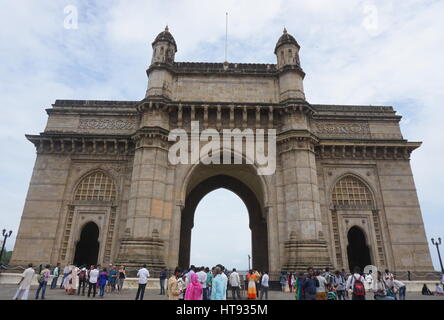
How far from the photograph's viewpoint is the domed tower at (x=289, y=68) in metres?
19.7

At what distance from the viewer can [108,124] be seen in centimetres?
2080

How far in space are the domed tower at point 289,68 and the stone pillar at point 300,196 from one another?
1389mm

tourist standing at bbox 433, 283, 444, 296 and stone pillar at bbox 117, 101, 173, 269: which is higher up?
stone pillar at bbox 117, 101, 173, 269

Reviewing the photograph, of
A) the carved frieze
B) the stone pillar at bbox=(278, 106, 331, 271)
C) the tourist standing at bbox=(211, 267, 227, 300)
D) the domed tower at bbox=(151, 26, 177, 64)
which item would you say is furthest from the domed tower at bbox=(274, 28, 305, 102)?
the tourist standing at bbox=(211, 267, 227, 300)

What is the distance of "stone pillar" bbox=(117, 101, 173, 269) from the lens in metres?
15.8

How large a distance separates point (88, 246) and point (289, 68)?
63.5 feet

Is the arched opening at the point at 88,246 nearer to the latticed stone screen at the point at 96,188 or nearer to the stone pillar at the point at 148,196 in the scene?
the latticed stone screen at the point at 96,188

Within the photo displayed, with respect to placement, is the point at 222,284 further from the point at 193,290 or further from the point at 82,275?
the point at 82,275

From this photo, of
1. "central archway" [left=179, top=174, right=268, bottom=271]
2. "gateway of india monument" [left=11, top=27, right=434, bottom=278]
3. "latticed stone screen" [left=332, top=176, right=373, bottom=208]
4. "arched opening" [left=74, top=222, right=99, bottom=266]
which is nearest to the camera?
"gateway of india monument" [left=11, top=27, right=434, bottom=278]

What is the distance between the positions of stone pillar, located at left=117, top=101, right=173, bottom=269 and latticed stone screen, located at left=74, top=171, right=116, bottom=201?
264cm

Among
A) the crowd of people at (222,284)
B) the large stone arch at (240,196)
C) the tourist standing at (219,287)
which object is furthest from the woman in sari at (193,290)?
the large stone arch at (240,196)

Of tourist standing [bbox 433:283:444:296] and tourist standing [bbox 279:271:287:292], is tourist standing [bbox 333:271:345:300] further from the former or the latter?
tourist standing [bbox 433:283:444:296]

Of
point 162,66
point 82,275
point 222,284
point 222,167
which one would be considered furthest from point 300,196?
point 162,66

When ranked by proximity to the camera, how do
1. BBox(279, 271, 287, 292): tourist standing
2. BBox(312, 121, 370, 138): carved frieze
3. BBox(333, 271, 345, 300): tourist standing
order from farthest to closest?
BBox(312, 121, 370, 138): carved frieze
BBox(279, 271, 287, 292): tourist standing
BBox(333, 271, 345, 300): tourist standing
